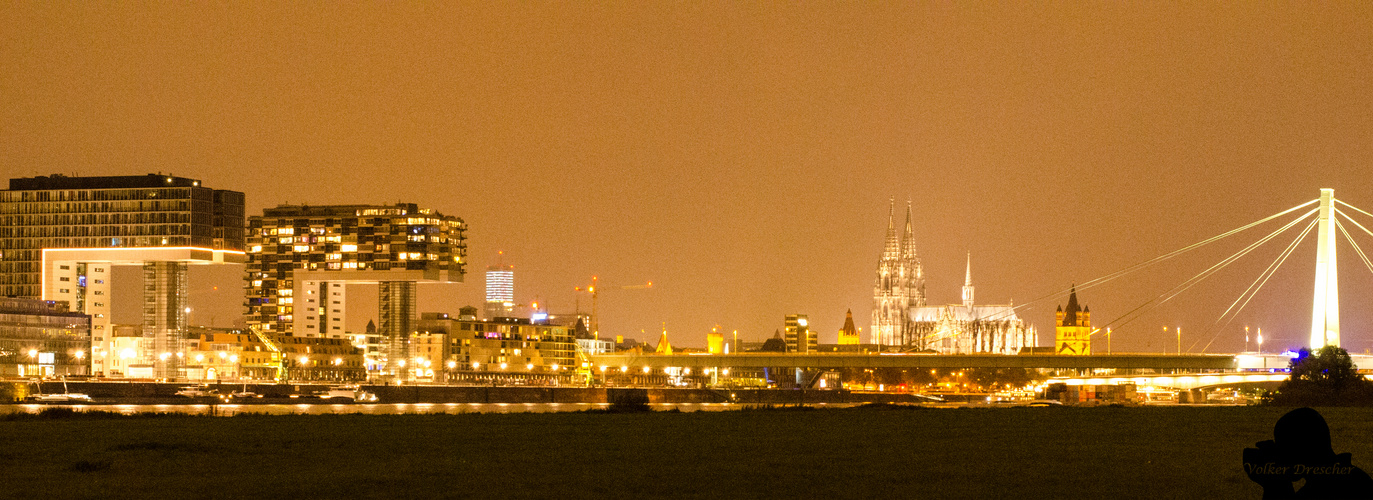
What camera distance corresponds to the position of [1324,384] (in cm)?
9731

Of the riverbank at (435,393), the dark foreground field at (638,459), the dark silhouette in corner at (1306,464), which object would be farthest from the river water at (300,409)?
Result: the dark silhouette in corner at (1306,464)

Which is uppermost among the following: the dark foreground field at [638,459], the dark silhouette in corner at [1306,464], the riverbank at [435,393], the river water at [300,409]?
the dark silhouette in corner at [1306,464]

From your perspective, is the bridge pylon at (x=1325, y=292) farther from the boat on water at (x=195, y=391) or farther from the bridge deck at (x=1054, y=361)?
the boat on water at (x=195, y=391)

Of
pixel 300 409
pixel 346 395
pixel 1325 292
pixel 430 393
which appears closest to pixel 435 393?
pixel 430 393

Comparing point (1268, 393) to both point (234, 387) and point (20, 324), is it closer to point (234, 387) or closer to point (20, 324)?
point (234, 387)

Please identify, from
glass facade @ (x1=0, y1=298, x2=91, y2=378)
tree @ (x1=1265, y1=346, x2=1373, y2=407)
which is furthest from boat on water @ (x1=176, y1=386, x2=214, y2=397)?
tree @ (x1=1265, y1=346, x2=1373, y2=407)

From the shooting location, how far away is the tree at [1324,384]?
9219 cm

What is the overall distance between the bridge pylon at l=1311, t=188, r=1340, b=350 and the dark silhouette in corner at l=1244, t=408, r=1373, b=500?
115389 mm

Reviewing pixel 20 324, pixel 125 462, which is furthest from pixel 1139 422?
pixel 20 324

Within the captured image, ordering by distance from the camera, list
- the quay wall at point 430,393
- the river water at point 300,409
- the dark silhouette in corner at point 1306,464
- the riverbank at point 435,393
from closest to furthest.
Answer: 1. the dark silhouette in corner at point 1306,464
2. the river water at point 300,409
3. the quay wall at point 430,393
4. the riverbank at point 435,393

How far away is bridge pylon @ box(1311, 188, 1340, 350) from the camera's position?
114562mm

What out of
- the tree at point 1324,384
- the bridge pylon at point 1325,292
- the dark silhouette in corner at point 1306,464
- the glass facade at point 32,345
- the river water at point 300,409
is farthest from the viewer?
the glass facade at point 32,345

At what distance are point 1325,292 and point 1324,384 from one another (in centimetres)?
1976

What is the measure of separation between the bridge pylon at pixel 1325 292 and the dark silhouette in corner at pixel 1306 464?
115389mm
